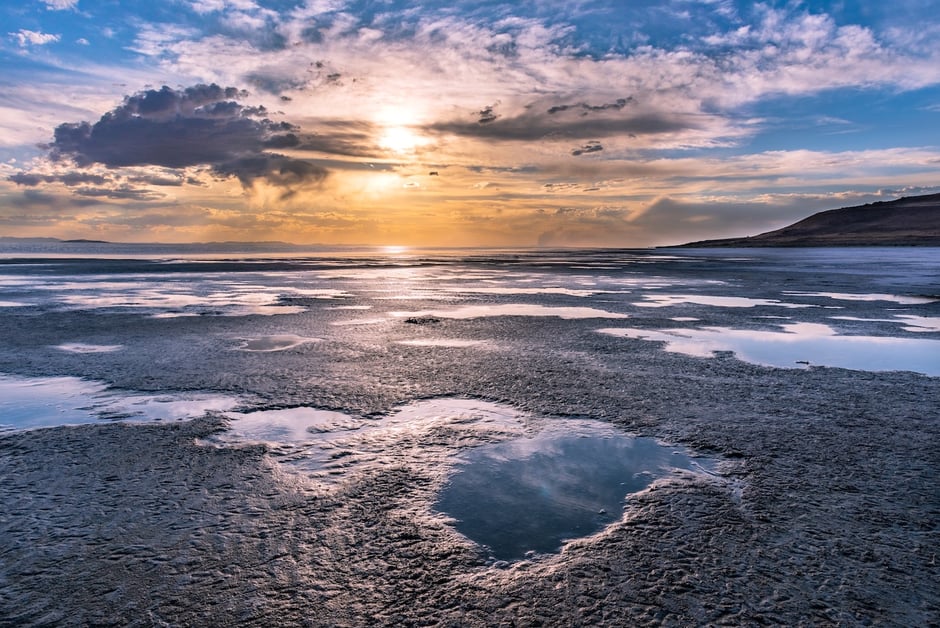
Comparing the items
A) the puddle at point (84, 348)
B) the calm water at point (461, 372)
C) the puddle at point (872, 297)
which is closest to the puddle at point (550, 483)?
the calm water at point (461, 372)

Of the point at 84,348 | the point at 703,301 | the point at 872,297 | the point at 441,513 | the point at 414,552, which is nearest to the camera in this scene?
the point at 414,552

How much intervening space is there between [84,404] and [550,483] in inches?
240

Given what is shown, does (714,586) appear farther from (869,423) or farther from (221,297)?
(221,297)

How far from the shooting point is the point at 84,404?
7.13 m

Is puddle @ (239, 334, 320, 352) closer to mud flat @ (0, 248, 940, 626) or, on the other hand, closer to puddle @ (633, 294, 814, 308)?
mud flat @ (0, 248, 940, 626)

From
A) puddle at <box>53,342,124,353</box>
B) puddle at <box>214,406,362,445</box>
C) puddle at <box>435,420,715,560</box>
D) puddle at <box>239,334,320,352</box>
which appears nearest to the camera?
puddle at <box>435,420,715,560</box>

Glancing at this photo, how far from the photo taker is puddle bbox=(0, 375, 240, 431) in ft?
21.4

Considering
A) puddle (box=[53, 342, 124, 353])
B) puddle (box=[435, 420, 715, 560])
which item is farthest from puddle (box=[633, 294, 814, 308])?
puddle (box=[53, 342, 124, 353])

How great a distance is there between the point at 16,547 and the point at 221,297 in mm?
18698

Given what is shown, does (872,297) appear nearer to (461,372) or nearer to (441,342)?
(441,342)

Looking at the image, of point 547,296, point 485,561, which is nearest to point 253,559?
point 485,561

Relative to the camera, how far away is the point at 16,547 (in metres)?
3.71

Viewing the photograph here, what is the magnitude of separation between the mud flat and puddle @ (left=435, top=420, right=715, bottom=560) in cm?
14

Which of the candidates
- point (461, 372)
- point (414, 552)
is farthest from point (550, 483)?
point (461, 372)
